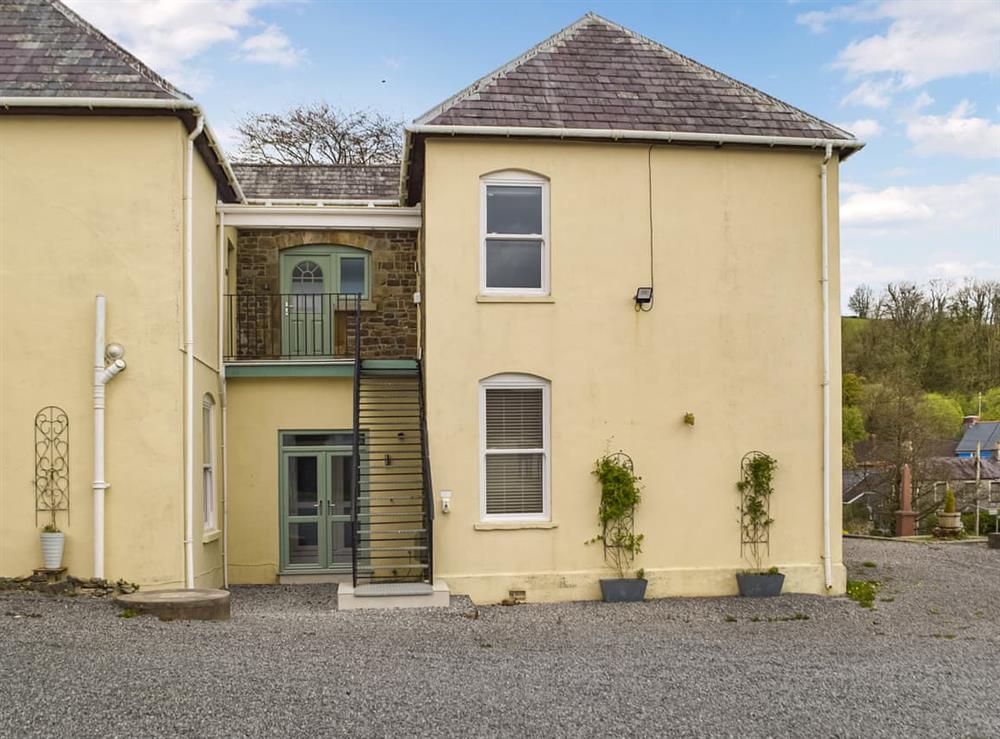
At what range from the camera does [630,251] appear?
535 inches

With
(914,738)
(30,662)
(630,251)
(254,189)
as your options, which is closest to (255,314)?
(254,189)

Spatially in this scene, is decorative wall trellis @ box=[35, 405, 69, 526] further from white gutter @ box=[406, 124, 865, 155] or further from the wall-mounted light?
the wall-mounted light

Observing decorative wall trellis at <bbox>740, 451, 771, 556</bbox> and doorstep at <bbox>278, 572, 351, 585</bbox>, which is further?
doorstep at <bbox>278, 572, 351, 585</bbox>

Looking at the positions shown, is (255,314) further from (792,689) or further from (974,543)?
(974,543)

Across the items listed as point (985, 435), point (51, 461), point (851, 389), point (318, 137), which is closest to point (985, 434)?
point (985, 435)

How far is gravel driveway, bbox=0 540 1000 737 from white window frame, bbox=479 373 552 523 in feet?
4.15

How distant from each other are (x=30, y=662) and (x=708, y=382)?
28.7ft

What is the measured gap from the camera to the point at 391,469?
14.6 m

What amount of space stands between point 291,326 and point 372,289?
55.9 inches

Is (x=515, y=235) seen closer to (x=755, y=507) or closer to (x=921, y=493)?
(x=755, y=507)

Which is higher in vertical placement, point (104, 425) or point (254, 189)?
point (254, 189)

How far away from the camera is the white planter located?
11.4 meters

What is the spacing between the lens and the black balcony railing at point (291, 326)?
1644cm

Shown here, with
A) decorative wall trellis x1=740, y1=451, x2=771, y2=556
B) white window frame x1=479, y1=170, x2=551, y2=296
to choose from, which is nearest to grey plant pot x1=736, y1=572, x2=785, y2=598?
decorative wall trellis x1=740, y1=451, x2=771, y2=556
